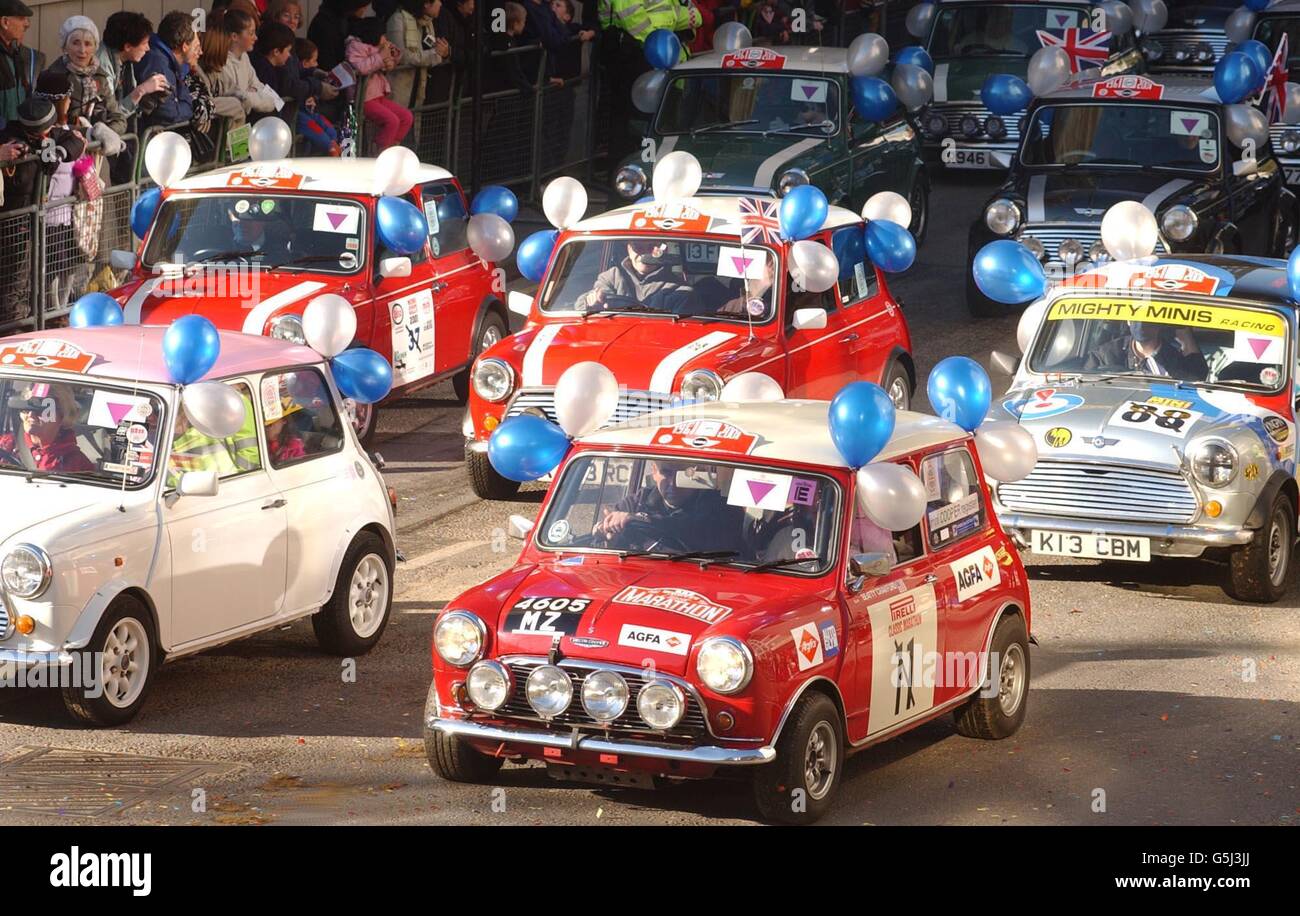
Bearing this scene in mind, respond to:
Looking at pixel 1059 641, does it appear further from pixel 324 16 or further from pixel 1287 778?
pixel 324 16

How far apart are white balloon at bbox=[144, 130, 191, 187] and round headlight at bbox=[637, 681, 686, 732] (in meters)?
8.43

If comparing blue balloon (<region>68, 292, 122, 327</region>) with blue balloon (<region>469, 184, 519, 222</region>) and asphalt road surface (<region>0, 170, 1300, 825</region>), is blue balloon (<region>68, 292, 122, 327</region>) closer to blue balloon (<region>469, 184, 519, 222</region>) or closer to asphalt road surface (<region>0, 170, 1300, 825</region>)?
asphalt road surface (<region>0, 170, 1300, 825</region>)

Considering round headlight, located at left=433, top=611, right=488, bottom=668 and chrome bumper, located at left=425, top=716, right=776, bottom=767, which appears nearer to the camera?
chrome bumper, located at left=425, top=716, right=776, bottom=767

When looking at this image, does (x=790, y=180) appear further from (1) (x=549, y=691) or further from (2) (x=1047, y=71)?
(1) (x=549, y=691)

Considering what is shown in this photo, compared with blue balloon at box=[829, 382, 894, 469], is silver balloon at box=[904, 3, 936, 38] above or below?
below

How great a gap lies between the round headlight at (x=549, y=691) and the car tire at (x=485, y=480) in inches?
224

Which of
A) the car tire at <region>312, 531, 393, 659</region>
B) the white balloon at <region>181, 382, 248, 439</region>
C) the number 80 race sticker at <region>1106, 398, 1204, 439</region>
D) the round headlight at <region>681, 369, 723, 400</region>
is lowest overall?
the car tire at <region>312, 531, 393, 659</region>

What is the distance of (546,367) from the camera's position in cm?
1398

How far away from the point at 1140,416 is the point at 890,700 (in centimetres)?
413

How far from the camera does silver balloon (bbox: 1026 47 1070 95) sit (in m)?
20.9

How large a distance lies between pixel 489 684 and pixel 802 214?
6433 millimetres

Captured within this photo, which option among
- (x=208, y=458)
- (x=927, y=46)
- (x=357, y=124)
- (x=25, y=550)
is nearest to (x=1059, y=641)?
(x=208, y=458)

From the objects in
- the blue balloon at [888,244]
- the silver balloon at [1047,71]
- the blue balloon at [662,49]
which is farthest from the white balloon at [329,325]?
the silver balloon at [1047,71]

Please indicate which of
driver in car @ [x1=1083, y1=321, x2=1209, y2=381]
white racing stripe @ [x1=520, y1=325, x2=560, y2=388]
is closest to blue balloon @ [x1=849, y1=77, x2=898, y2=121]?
white racing stripe @ [x1=520, y1=325, x2=560, y2=388]
